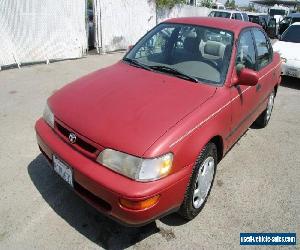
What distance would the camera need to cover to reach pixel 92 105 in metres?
2.98

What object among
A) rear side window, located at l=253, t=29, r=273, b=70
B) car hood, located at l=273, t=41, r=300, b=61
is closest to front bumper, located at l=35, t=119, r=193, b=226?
rear side window, located at l=253, t=29, r=273, b=70

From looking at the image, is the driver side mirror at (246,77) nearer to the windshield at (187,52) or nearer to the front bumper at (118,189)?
the windshield at (187,52)

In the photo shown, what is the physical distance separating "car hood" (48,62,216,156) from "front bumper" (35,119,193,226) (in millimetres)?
211

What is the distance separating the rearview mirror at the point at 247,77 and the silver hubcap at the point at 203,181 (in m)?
0.91

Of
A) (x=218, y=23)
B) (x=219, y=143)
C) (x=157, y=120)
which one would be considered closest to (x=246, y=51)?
(x=218, y=23)

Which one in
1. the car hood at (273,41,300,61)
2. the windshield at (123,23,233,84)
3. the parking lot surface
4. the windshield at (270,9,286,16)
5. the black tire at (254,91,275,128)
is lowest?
the parking lot surface

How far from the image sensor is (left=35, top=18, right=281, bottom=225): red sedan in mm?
2467

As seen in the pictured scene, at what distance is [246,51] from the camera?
Result: 400cm

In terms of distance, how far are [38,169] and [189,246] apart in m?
1.97

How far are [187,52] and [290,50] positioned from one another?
230 inches

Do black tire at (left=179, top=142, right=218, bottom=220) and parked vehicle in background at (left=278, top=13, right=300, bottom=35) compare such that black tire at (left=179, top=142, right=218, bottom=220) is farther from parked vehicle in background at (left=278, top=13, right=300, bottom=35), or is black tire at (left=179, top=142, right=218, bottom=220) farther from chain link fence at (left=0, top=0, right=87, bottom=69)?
parked vehicle in background at (left=278, top=13, right=300, bottom=35)

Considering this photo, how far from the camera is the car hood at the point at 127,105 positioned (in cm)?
258

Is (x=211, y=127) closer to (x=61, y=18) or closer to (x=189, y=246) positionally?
(x=189, y=246)

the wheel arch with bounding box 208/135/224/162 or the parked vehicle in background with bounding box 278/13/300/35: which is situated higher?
the parked vehicle in background with bounding box 278/13/300/35
